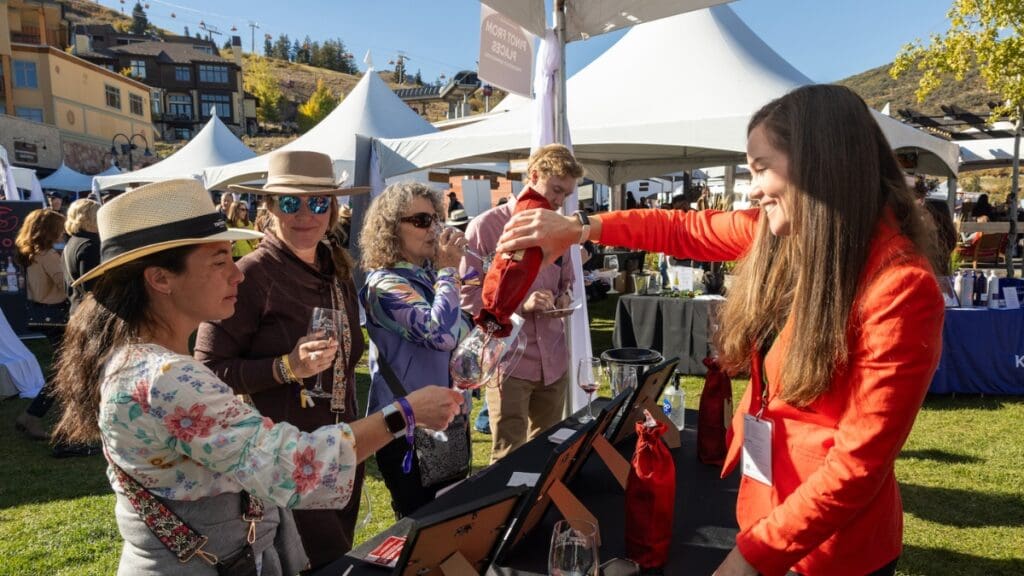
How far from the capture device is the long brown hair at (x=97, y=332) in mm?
1417

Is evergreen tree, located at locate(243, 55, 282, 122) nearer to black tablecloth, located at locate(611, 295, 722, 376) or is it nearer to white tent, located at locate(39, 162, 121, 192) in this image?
white tent, located at locate(39, 162, 121, 192)

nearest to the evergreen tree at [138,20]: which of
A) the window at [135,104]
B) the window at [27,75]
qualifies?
the window at [135,104]

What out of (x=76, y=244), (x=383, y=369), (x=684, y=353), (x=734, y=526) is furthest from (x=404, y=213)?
(x=684, y=353)

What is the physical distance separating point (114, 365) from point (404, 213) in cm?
146

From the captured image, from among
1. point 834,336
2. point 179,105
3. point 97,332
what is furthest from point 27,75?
point 834,336

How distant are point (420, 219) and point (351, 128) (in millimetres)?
8289

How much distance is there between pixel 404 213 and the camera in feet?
8.75

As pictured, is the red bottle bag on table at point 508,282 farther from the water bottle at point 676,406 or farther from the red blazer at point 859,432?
the water bottle at point 676,406

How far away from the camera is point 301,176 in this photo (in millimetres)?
2635

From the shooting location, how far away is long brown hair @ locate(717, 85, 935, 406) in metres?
1.18

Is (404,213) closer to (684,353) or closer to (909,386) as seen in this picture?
(909,386)

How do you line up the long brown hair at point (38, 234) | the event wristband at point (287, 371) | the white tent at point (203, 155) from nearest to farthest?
the event wristband at point (287, 371), the long brown hair at point (38, 234), the white tent at point (203, 155)

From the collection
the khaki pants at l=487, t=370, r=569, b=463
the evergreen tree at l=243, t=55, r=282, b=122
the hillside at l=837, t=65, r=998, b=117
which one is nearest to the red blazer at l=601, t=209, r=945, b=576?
the khaki pants at l=487, t=370, r=569, b=463

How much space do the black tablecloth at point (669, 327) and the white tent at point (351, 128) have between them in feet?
16.8
